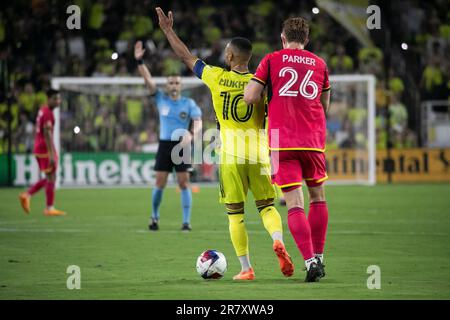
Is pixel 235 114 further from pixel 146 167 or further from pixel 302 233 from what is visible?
pixel 146 167

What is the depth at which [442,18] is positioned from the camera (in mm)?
31875

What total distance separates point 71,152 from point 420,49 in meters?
11.7

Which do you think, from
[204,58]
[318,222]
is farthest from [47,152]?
[204,58]

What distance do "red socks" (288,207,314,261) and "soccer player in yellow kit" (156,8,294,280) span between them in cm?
49

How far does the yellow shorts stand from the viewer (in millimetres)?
9828

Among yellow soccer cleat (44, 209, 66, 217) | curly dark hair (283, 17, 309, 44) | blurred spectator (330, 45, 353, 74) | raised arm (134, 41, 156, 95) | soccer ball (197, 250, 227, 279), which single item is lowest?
soccer ball (197, 250, 227, 279)

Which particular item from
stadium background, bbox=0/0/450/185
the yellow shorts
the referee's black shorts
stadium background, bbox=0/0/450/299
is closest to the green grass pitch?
stadium background, bbox=0/0/450/299

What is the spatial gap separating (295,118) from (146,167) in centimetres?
1729

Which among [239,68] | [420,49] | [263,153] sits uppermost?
[420,49]

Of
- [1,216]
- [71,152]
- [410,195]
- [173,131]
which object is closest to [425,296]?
[173,131]

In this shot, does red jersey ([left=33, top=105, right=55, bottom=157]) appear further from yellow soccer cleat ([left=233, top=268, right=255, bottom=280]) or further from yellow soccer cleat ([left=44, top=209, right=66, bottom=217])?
yellow soccer cleat ([left=233, top=268, right=255, bottom=280])

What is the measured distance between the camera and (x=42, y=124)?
18.5 m

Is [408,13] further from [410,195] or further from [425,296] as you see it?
[425,296]

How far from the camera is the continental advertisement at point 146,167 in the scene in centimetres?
2578
